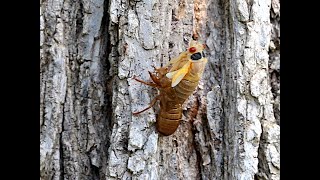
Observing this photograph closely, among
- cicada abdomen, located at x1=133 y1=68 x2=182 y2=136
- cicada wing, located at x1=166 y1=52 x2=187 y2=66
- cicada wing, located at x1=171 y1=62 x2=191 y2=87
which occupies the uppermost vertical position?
cicada wing, located at x1=166 y1=52 x2=187 y2=66

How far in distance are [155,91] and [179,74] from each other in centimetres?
15

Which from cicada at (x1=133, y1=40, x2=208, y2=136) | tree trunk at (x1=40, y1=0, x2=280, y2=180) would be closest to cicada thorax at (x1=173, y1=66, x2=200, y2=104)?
cicada at (x1=133, y1=40, x2=208, y2=136)

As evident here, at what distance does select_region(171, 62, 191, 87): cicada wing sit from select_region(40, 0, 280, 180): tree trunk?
0.36 feet

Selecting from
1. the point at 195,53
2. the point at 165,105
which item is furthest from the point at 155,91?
the point at 195,53

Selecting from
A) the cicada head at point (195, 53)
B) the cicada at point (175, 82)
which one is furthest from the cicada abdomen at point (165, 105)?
the cicada head at point (195, 53)

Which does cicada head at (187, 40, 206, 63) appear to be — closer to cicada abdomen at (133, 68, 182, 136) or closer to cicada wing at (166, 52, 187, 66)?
cicada wing at (166, 52, 187, 66)

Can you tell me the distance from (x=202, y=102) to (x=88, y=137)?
0.52 m

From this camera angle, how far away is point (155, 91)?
7.27 ft

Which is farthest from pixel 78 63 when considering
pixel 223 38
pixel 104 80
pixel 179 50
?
pixel 223 38

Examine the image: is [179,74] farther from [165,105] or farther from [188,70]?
[165,105]

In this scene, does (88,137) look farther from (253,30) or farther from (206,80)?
(253,30)

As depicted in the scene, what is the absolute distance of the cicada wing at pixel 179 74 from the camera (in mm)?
2125

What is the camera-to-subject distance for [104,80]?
7.45 feet

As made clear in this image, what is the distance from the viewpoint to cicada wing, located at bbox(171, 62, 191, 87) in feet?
6.97
